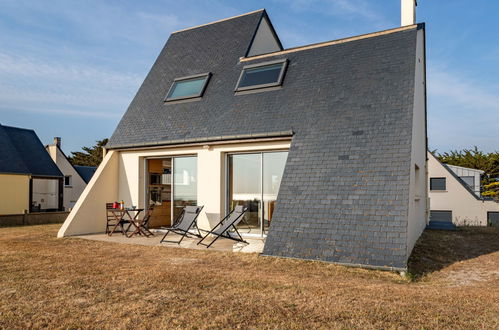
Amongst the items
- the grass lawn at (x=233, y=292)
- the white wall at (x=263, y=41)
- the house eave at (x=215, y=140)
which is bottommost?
the grass lawn at (x=233, y=292)

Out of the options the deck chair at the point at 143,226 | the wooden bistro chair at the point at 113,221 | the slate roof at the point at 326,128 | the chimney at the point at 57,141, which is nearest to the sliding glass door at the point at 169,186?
the deck chair at the point at 143,226

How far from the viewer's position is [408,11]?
12.6 m

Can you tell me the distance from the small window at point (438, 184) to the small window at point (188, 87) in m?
21.8

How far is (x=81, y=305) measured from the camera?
444 cm

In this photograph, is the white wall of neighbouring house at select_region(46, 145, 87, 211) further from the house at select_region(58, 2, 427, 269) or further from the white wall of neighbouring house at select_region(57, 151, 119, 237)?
the white wall of neighbouring house at select_region(57, 151, 119, 237)

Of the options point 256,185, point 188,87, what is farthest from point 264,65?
point 256,185

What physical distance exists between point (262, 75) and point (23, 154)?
1702 cm

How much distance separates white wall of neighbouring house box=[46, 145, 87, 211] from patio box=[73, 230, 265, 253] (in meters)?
22.2

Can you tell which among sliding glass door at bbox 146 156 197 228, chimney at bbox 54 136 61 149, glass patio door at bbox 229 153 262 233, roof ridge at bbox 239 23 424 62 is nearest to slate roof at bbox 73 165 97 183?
chimney at bbox 54 136 61 149

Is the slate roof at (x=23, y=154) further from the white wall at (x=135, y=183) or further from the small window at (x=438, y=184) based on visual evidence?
the small window at (x=438, y=184)

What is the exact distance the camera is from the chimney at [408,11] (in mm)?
12552

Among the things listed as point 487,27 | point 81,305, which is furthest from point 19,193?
point 487,27

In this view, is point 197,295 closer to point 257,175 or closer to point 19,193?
point 257,175

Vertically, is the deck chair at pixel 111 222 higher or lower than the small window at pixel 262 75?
lower
